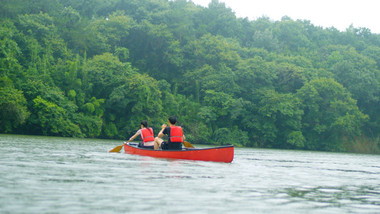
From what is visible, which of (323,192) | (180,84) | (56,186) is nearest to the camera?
(56,186)

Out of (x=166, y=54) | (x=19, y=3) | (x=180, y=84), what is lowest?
(x=180, y=84)

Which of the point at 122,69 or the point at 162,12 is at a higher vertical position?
the point at 162,12

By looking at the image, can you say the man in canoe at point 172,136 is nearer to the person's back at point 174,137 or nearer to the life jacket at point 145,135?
the person's back at point 174,137

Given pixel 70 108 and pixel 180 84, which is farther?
pixel 180 84

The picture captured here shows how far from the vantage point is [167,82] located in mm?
53719

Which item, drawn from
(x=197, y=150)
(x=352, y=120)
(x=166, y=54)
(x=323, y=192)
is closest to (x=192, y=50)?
(x=166, y=54)

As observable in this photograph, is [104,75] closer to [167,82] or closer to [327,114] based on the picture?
[167,82]

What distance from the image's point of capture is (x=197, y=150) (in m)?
16.0

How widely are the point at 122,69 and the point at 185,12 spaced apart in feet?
66.1

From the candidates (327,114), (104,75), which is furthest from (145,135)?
(327,114)

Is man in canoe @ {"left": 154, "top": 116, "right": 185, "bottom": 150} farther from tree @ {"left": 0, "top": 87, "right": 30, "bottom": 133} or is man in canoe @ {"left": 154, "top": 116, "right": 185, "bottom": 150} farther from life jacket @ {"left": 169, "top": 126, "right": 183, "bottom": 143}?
tree @ {"left": 0, "top": 87, "right": 30, "bottom": 133}

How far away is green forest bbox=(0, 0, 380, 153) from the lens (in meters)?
41.8

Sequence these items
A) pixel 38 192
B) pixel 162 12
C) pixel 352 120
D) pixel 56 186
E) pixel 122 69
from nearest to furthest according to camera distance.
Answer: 1. pixel 38 192
2. pixel 56 186
3. pixel 122 69
4. pixel 352 120
5. pixel 162 12

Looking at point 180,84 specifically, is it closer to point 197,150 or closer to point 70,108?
point 70,108
